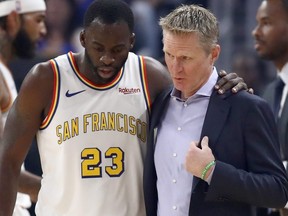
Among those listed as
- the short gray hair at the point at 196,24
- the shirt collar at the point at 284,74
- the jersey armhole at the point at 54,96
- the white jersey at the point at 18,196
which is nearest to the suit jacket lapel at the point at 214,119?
the short gray hair at the point at 196,24

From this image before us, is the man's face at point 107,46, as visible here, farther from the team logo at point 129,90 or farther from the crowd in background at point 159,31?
the crowd in background at point 159,31

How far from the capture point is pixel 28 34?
616 centimetres

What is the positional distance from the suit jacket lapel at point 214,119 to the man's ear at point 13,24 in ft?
8.69

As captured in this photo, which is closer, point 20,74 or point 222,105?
point 222,105

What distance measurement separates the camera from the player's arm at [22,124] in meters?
4.07

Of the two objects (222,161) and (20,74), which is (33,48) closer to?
(20,74)

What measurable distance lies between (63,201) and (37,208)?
0.68 feet

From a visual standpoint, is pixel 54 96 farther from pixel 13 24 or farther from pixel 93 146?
pixel 13 24

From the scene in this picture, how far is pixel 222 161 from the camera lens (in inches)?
147

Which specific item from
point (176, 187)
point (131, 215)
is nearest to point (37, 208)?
point (131, 215)

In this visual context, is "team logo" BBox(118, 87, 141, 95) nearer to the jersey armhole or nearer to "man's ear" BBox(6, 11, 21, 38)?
the jersey armhole

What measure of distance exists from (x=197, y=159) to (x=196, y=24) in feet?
2.01

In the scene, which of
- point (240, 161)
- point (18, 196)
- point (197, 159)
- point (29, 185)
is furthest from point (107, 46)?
point (18, 196)

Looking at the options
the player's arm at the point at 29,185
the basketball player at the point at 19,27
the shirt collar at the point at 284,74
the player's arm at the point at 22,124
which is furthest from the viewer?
the basketball player at the point at 19,27
